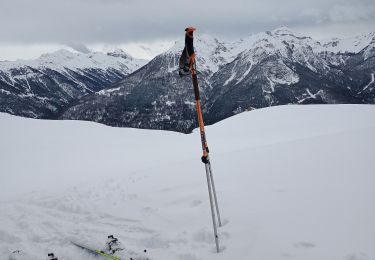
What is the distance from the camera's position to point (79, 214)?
1168cm

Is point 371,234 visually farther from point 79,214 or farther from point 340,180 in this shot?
point 79,214

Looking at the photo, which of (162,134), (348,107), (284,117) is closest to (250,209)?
(162,134)

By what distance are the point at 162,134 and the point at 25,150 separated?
1286cm

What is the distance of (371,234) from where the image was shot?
24.1ft

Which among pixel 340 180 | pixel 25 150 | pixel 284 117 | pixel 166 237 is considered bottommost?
pixel 166 237

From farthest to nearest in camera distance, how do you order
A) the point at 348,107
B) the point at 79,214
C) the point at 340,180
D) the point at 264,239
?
the point at 348,107, the point at 79,214, the point at 340,180, the point at 264,239

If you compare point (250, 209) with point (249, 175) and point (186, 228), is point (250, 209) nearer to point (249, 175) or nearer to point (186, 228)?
point (186, 228)

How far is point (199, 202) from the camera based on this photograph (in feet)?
36.9

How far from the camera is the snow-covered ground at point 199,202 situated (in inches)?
315

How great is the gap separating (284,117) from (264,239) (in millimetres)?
27276

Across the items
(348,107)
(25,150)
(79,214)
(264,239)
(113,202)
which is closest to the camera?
(264,239)

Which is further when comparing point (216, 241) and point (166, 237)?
point (166, 237)

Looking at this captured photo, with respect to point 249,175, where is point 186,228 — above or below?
below

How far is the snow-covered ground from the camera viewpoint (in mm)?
8008
